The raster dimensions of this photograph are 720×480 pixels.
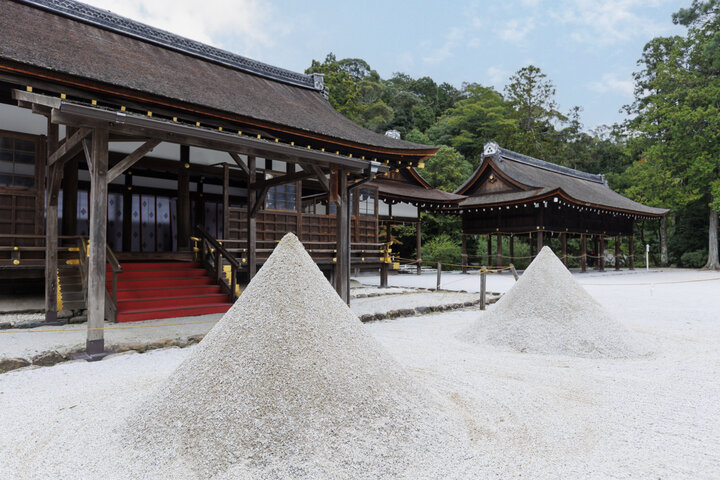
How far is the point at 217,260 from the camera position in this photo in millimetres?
8633

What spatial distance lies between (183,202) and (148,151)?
16.6 ft

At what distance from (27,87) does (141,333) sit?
3.69m

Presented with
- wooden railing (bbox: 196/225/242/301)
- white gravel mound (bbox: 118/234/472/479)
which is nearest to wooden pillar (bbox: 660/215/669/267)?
wooden railing (bbox: 196/225/242/301)

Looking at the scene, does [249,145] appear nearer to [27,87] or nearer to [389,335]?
[27,87]

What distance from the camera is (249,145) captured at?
6.44 meters

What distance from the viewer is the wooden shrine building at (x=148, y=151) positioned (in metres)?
5.57

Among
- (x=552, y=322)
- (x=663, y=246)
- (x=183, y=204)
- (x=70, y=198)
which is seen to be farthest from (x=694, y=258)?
(x=70, y=198)

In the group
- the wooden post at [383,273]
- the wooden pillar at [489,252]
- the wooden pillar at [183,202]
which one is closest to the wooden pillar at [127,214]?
the wooden pillar at [183,202]

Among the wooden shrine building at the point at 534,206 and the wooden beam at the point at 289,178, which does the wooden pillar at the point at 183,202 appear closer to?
the wooden beam at the point at 289,178

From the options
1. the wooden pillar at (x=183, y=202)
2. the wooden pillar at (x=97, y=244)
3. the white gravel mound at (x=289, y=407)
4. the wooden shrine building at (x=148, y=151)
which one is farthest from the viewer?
the wooden pillar at (x=183, y=202)

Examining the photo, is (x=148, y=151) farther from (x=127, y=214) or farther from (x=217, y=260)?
(x=127, y=214)

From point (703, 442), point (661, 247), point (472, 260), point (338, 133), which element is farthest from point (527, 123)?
point (703, 442)

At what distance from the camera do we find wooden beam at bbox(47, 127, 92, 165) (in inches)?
208

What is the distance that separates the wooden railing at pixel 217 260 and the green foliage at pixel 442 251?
16423 millimetres
